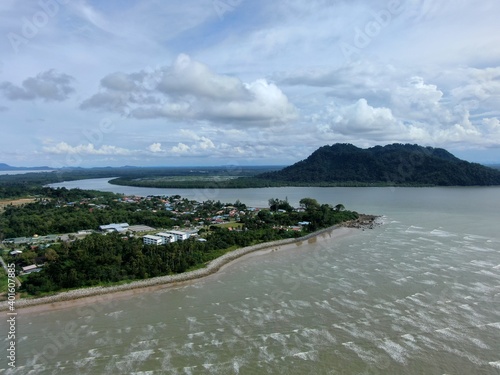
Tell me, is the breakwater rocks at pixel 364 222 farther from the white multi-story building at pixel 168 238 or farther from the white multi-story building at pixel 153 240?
the white multi-story building at pixel 153 240

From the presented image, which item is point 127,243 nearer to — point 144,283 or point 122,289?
point 144,283

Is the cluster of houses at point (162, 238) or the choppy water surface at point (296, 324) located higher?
the cluster of houses at point (162, 238)

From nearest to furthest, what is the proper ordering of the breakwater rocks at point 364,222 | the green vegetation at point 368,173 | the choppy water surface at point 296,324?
1. the choppy water surface at point 296,324
2. the breakwater rocks at point 364,222
3. the green vegetation at point 368,173

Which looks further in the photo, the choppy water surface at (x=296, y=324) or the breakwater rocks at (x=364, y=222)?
the breakwater rocks at (x=364, y=222)

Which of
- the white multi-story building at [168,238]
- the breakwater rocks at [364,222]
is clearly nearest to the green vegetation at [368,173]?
the breakwater rocks at [364,222]

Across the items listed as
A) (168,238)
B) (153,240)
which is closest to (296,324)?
(153,240)

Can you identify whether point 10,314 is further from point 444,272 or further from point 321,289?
point 444,272
